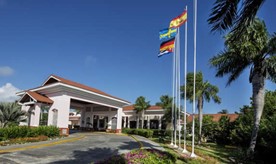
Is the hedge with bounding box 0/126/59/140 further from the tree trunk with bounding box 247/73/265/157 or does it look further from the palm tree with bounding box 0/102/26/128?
the tree trunk with bounding box 247/73/265/157

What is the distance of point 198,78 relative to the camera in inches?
1050

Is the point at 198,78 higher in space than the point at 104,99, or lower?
higher

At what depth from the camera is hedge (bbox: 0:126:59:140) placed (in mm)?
15625

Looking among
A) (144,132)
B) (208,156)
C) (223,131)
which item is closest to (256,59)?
(208,156)

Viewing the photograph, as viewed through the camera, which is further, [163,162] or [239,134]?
[239,134]

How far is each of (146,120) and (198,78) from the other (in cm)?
2265

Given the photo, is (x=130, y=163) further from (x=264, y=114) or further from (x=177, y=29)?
(x=264, y=114)

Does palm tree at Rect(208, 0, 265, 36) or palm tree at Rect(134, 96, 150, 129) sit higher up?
palm tree at Rect(208, 0, 265, 36)

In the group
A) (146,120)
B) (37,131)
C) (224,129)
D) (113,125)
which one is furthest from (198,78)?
(146,120)

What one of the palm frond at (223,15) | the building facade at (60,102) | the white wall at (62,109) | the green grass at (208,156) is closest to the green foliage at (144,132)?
the building facade at (60,102)

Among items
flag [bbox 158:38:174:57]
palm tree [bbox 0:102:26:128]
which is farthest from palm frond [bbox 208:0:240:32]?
palm tree [bbox 0:102:26:128]

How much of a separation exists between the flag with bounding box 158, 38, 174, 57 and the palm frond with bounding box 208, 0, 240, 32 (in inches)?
473

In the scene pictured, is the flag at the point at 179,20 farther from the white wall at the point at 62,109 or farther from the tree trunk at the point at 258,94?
the white wall at the point at 62,109

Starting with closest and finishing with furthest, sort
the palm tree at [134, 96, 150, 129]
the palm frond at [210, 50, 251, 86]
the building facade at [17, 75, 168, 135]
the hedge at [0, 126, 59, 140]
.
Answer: the hedge at [0, 126, 59, 140] < the palm frond at [210, 50, 251, 86] < the building facade at [17, 75, 168, 135] < the palm tree at [134, 96, 150, 129]
